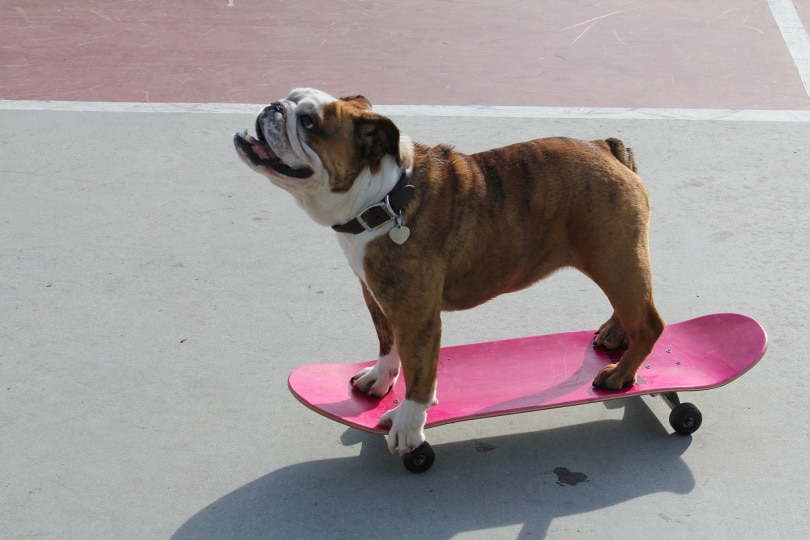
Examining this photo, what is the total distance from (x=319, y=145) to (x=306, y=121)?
0.09m

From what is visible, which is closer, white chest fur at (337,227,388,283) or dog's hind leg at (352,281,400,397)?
white chest fur at (337,227,388,283)

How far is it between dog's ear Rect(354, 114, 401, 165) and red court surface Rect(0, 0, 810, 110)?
3679 mm

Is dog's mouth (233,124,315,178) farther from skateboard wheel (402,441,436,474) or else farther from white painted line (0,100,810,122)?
white painted line (0,100,810,122)

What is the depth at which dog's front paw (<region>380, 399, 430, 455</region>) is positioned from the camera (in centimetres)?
334

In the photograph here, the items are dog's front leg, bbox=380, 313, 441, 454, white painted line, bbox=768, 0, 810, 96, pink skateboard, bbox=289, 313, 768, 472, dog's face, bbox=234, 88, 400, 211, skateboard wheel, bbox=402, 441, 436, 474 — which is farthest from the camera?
white painted line, bbox=768, 0, 810, 96

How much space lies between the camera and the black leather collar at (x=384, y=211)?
10.3ft

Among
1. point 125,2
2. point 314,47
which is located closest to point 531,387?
point 314,47

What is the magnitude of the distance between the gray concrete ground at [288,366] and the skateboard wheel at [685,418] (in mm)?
57

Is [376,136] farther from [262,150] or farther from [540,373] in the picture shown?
[540,373]

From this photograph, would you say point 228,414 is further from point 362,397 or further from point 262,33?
point 262,33

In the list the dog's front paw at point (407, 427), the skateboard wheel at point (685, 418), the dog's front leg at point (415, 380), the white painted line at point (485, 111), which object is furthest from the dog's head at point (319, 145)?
the white painted line at point (485, 111)

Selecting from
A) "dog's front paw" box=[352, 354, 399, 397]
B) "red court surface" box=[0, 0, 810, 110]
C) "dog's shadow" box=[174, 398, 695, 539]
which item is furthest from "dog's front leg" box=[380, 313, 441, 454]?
"red court surface" box=[0, 0, 810, 110]

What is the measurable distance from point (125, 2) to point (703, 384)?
23.2 feet

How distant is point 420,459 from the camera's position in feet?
11.2
